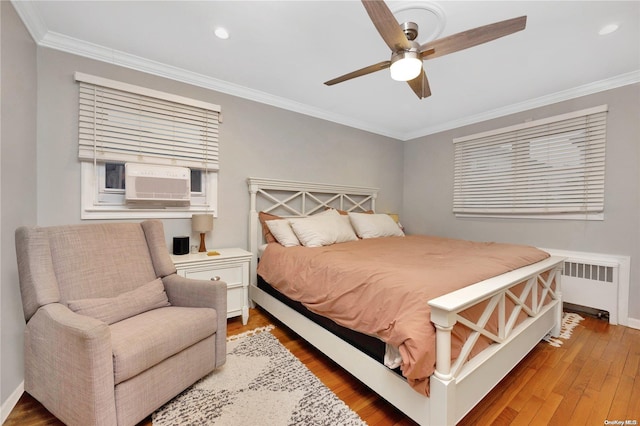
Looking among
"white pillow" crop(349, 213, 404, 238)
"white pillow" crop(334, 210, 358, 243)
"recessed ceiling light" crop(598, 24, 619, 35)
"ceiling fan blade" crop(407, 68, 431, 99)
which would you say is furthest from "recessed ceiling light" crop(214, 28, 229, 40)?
"recessed ceiling light" crop(598, 24, 619, 35)

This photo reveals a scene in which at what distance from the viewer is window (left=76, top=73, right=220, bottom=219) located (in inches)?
87.4

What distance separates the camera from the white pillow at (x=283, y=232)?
265cm

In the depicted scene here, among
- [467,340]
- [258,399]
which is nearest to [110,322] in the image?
[258,399]

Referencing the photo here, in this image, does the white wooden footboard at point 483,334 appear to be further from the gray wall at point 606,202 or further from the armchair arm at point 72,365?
the armchair arm at point 72,365

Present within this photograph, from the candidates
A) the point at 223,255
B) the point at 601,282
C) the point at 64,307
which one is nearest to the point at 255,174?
the point at 223,255

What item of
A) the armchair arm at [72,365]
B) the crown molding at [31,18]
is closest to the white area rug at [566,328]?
the armchair arm at [72,365]

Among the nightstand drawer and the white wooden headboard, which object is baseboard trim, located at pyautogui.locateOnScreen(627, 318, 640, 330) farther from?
the nightstand drawer

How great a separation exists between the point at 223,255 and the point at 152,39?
75.3 inches

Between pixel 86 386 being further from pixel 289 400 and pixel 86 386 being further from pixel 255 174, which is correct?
pixel 255 174

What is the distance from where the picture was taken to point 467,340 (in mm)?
1363

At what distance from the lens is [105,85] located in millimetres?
2244

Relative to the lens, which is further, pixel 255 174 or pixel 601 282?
pixel 255 174

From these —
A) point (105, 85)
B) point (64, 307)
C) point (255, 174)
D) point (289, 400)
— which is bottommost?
point (289, 400)

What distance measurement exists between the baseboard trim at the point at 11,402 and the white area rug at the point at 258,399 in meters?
0.77
